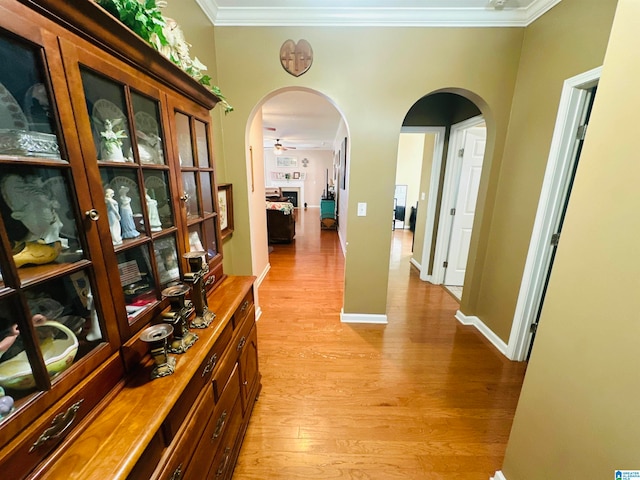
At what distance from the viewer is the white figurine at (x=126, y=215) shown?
0.84 metres

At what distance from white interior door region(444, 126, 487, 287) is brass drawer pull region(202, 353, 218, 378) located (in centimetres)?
279

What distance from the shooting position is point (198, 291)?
3.43ft

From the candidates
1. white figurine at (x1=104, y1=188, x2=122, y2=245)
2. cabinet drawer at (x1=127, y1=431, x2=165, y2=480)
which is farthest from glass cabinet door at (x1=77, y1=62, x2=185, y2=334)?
cabinet drawer at (x1=127, y1=431, x2=165, y2=480)

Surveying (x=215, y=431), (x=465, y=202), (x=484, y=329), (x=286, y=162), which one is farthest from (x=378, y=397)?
(x=286, y=162)

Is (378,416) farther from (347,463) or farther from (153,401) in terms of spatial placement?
(153,401)

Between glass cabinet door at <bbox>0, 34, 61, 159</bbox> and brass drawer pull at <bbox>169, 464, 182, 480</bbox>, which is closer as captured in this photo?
glass cabinet door at <bbox>0, 34, 61, 159</bbox>

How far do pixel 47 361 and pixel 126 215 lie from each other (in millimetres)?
461

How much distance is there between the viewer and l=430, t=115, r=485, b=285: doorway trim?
9.40 feet

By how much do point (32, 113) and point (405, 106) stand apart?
7.13 ft

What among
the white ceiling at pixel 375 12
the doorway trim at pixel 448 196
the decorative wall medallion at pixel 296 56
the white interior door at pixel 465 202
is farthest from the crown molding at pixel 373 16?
the white interior door at pixel 465 202

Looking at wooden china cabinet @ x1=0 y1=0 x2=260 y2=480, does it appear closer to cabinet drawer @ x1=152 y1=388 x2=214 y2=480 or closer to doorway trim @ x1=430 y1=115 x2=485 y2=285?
cabinet drawer @ x1=152 y1=388 x2=214 y2=480

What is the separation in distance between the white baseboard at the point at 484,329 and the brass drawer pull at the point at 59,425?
2.74 metres

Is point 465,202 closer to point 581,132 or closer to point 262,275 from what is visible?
point 581,132

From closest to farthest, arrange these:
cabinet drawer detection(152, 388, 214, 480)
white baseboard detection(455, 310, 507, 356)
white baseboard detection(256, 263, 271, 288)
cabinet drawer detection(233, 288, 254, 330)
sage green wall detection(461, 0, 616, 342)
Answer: cabinet drawer detection(152, 388, 214, 480), cabinet drawer detection(233, 288, 254, 330), sage green wall detection(461, 0, 616, 342), white baseboard detection(455, 310, 507, 356), white baseboard detection(256, 263, 271, 288)
